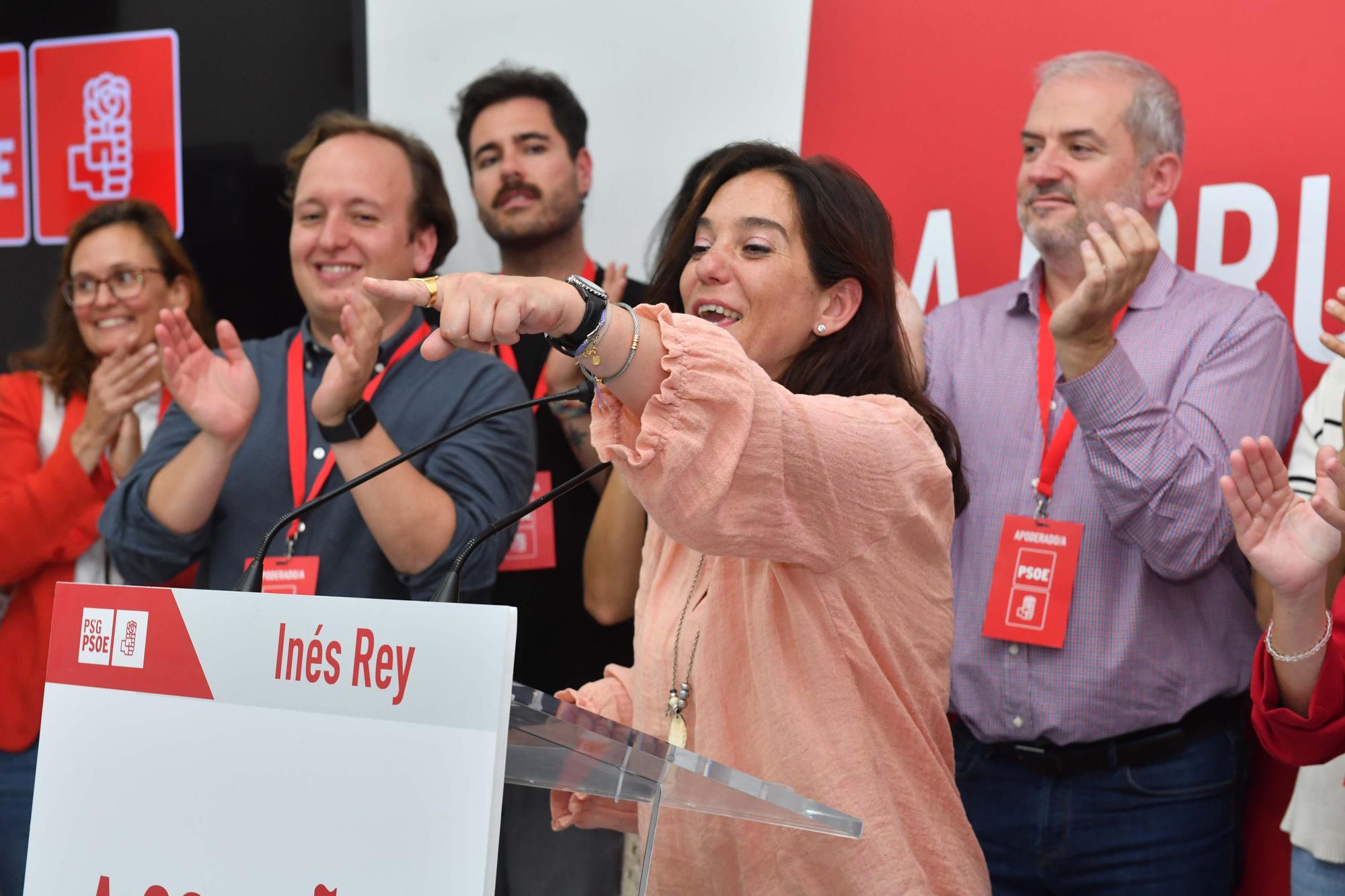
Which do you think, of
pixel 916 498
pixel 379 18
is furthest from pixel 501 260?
pixel 916 498

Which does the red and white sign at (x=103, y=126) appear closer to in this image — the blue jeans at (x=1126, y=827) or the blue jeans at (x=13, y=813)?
the blue jeans at (x=13, y=813)

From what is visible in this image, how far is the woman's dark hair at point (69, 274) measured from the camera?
3447 millimetres

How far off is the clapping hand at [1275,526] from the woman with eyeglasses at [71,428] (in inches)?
93.9

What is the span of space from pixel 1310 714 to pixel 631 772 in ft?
4.22

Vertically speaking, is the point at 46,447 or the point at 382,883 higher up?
the point at 46,447

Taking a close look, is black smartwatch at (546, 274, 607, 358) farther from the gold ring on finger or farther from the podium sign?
the podium sign

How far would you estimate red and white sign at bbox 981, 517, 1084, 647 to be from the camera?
2.46 meters

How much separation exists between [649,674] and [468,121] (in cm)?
205

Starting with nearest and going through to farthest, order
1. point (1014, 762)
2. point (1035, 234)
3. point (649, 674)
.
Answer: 1. point (649, 674)
2. point (1014, 762)
3. point (1035, 234)

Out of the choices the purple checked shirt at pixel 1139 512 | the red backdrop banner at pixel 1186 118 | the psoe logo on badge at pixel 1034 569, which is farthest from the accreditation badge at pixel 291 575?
the red backdrop banner at pixel 1186 118

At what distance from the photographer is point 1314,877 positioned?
2307 mm

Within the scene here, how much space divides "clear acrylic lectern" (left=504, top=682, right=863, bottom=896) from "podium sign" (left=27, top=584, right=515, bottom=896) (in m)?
0.14

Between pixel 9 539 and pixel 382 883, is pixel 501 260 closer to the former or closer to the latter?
pixel 9 539

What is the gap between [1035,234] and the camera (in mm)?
2705
